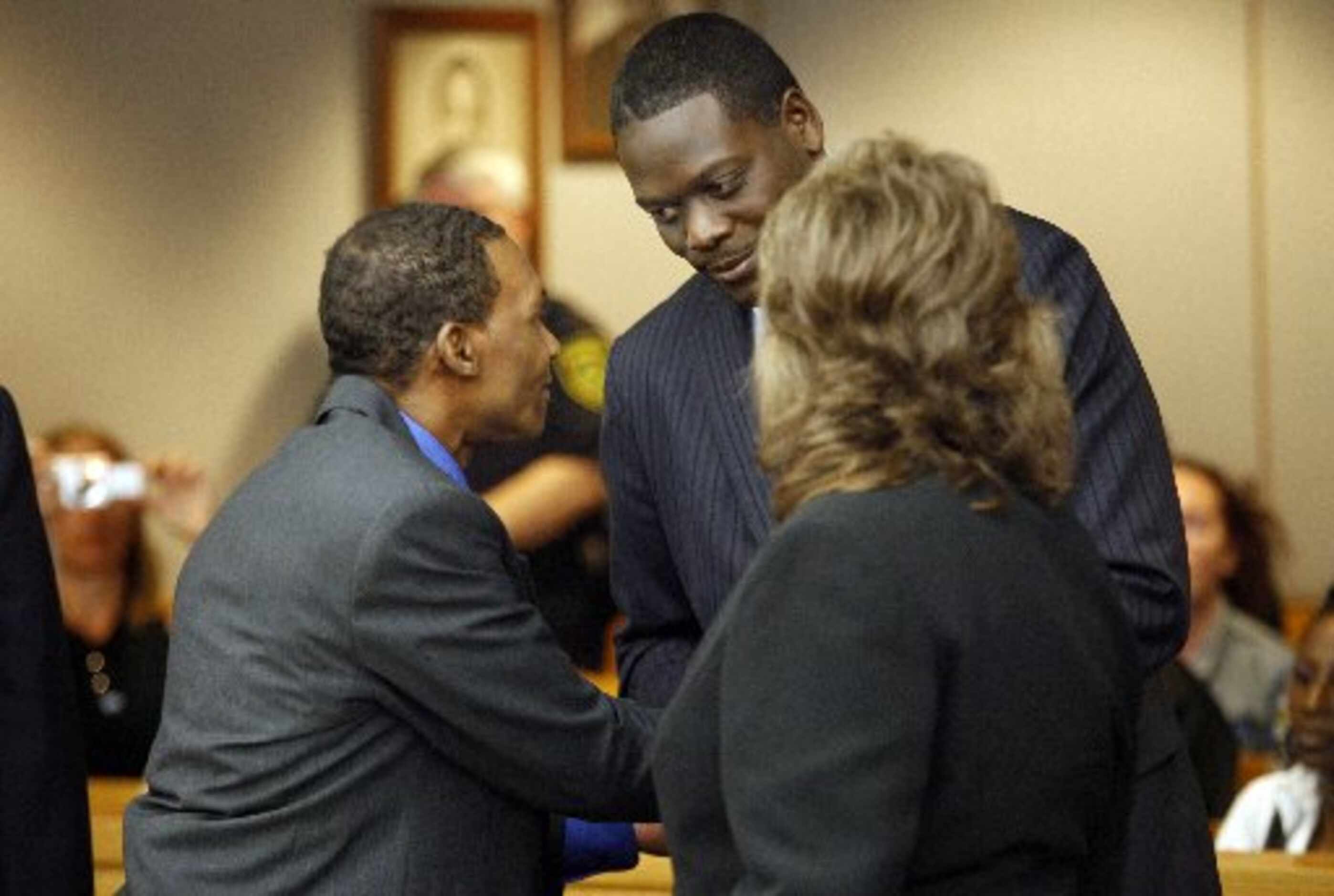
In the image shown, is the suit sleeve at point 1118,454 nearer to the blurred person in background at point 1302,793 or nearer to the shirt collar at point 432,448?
the shirt collar at point 432,448

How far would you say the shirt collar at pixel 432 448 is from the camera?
103 inches

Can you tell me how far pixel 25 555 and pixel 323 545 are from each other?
40 cm

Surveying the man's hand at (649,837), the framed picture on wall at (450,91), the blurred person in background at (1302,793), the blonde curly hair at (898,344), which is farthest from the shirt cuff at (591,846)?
the framed picture on wall at (450,91)

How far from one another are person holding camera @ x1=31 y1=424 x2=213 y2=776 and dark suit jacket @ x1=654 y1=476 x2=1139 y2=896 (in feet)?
9.06

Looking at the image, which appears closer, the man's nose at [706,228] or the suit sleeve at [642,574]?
the man's nose at [706,228]

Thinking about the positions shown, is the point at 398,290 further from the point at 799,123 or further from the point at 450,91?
the point at 450,91

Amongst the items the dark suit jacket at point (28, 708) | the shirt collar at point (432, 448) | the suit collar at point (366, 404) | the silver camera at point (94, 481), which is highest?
the suit collar at point (366, 404)

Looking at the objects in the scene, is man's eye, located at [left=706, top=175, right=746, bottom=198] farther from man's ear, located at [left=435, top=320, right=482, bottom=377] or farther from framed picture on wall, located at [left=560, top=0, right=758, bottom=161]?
framed picture on wall, located at [left=560, top=0, right=758, bottom=161]

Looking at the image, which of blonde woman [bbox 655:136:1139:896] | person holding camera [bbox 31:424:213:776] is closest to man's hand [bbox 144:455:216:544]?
person holding camera [bbox 31:424:213:776]

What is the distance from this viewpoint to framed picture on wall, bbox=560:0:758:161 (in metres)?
6.10

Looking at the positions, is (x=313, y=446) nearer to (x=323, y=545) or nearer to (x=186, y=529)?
(x=323, y=545)

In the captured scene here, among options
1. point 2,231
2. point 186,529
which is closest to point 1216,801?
point 186,529

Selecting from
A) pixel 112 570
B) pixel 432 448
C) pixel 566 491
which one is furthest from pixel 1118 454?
pixel 112 570

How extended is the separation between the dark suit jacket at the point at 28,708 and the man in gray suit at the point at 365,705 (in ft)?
0.53
